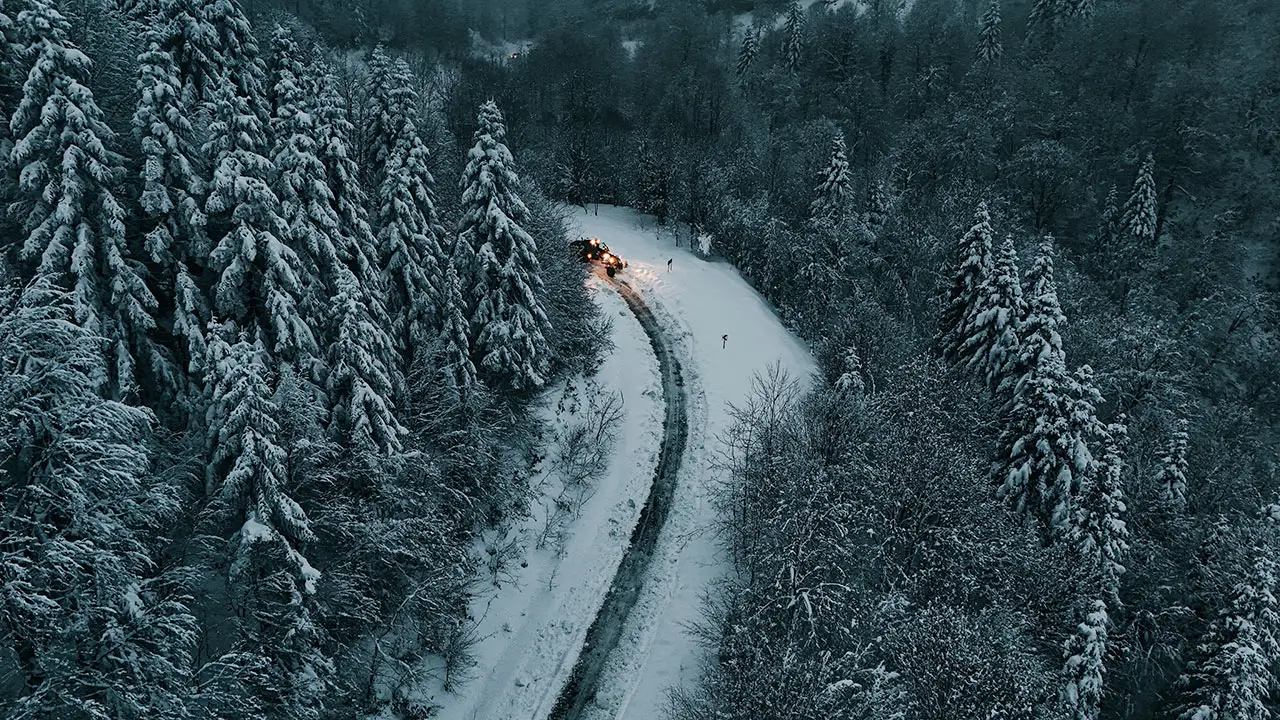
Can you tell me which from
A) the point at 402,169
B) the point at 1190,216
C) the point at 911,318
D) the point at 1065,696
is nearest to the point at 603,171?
the point at 911,318

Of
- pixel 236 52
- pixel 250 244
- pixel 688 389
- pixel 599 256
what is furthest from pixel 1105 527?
pixel 599 256

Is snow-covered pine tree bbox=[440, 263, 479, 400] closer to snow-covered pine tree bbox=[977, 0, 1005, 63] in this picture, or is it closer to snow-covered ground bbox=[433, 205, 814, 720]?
snow-covered ground bbox=[433, 205, 814, 720]

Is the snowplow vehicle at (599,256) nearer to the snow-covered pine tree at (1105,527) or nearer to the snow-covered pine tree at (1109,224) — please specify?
the snow-covered pine tree at (1105,527)

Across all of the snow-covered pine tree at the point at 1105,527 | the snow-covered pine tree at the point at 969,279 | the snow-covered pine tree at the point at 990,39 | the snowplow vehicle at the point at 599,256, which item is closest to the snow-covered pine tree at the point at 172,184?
the snow-covered pine tree at the point at 1105,527

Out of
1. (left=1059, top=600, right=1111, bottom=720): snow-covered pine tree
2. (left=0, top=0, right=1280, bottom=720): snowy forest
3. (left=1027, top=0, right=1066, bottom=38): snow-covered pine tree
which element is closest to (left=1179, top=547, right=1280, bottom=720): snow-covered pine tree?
(left=0, top=0, right=1280, bottom=720): snowy forest

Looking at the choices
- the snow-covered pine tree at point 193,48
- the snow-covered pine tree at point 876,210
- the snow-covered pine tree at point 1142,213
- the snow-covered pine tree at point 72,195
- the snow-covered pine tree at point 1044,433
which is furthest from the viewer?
the snow-covered pine tree at point 1142,213

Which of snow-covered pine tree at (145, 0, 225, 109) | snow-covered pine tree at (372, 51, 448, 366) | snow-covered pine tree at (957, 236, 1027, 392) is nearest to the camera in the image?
snow-covered pine tree at (145, 0, 225, 109)

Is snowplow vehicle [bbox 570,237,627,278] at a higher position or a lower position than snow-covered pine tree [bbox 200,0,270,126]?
lower

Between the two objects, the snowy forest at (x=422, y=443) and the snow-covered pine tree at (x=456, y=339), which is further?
the snow-covered pine tree at (x=456, y=339)
